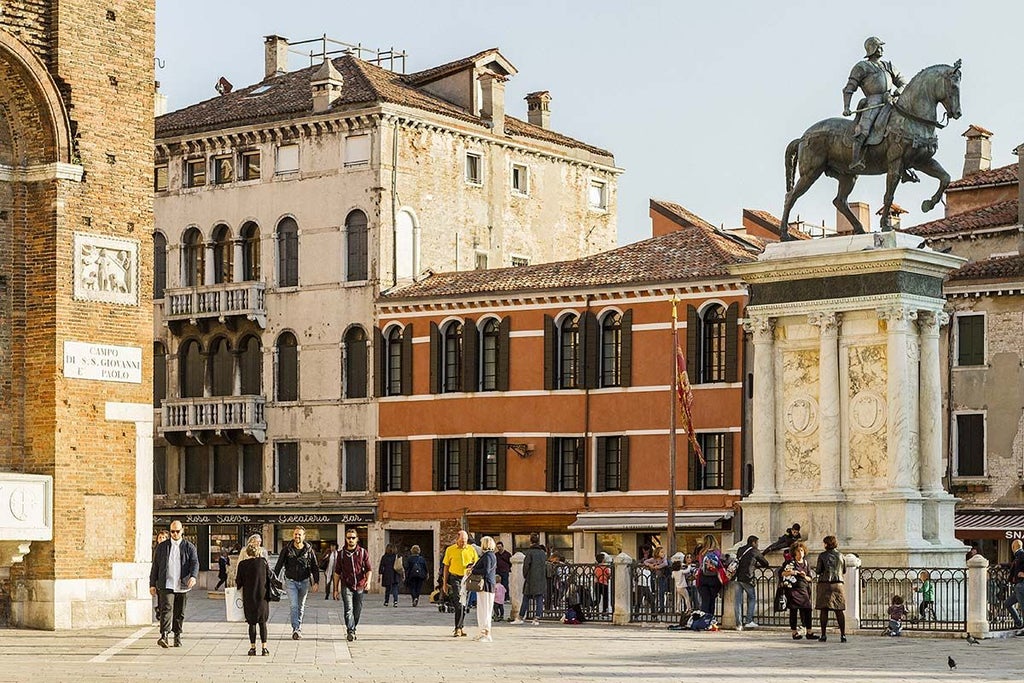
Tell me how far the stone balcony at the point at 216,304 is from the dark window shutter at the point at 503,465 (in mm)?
7644

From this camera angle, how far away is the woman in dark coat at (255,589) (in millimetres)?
24703

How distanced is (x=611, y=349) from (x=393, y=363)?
624cm

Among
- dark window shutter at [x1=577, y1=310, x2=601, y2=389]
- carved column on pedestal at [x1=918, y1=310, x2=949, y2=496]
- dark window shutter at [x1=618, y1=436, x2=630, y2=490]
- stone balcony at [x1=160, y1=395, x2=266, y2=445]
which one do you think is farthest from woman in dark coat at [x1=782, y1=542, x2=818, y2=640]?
stone balcony at [x1=160, y1=395, x2=266, y2=445]

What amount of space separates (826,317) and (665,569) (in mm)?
4547

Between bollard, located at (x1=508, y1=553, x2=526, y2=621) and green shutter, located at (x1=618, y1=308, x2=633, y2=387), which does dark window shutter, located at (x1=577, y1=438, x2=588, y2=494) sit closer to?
green shutter, located at (x1=618, y1=308, x2=633, y2=387)

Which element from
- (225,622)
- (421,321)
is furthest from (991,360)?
(225,622)

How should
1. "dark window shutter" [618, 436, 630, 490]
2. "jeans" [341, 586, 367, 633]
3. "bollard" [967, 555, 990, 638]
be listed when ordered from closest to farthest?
"jeans" [341, 586, 367, 633] < "bollard" [967, 555, 990, 638] < "dark window shutter" [618, 436, 630, 490]

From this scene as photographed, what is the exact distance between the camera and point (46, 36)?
95.6 feet

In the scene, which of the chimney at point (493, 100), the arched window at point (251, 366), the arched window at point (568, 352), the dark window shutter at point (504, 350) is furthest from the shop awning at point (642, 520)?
the chimney at point (493, 100)

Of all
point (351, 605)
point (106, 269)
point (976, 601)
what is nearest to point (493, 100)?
point (106, 269)

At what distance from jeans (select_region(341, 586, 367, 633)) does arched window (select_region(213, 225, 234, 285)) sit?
1177 inches

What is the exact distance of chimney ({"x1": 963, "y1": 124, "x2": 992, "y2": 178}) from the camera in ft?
198

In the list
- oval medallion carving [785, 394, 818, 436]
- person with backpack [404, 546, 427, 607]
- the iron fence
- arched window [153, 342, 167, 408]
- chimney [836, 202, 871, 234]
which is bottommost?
person with backpack [404, 546, 427, 607]

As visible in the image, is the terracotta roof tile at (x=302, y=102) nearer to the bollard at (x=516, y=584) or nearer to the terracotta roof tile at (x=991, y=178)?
the terracotta roof tile at (x=991, y=178)
